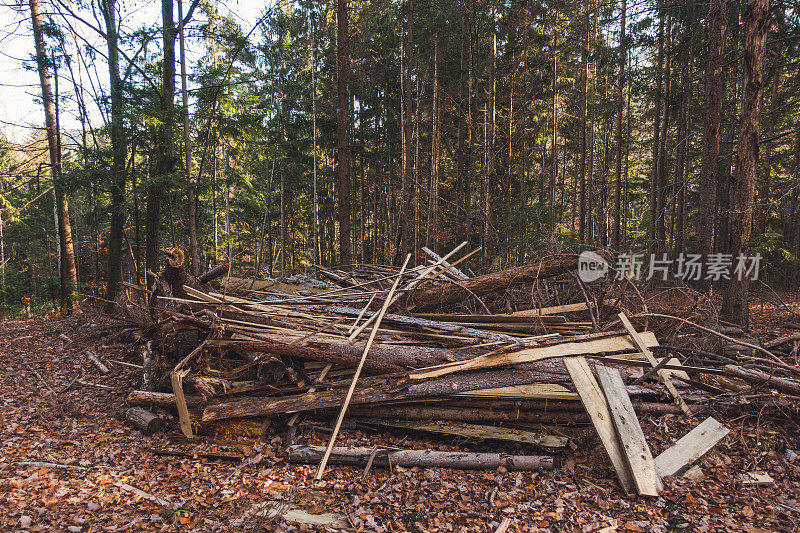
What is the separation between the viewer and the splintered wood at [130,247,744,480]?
150 inches

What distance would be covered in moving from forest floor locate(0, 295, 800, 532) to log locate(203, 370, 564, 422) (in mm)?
377

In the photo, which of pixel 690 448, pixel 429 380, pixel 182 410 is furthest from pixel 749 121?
pixel 182 410

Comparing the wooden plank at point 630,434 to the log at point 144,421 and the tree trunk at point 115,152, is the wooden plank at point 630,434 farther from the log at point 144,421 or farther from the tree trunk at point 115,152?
the tree trunk at point 115,152

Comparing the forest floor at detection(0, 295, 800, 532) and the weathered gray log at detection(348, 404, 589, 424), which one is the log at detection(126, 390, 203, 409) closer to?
the forest floor at detection(0, 295, 800, 532)

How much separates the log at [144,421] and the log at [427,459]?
1.89 m

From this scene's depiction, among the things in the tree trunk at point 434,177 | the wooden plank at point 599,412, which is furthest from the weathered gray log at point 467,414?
the tree trunk at point 434,177

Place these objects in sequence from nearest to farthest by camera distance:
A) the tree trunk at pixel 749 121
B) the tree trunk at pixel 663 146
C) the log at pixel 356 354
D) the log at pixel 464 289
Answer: the log at pixel 356 354 < the log at pixel 464 289 < the tree trunk at pixel 749 121 < the tree trunk at pixel 663 146

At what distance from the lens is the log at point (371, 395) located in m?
4.21

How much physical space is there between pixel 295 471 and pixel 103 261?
80.0ft

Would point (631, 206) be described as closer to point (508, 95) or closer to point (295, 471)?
point (508, 95)

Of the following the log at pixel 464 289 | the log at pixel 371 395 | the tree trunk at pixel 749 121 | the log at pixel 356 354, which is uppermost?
the tree trunk at pixel 749 121

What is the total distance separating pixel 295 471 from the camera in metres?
3.81

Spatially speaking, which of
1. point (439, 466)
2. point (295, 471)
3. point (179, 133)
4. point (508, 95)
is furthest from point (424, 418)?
point (508, 95)

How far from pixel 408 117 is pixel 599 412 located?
11.2m
